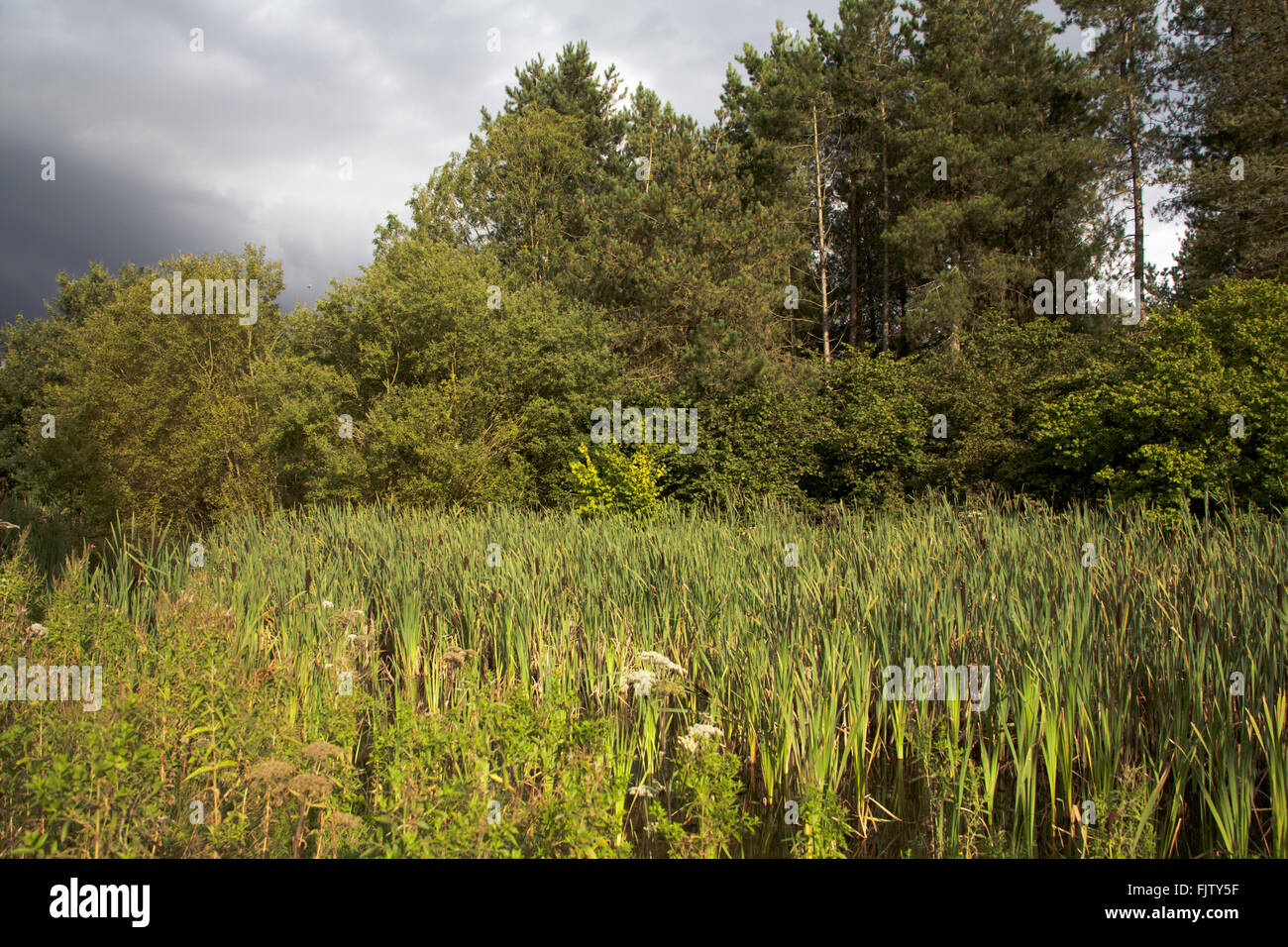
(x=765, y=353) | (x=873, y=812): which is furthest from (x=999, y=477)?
(x=873, y=812)

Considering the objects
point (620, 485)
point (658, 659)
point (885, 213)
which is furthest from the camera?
point (885, 213)

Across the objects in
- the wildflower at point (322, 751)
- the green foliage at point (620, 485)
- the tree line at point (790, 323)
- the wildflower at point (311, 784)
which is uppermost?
the tree line at point (790, 323)

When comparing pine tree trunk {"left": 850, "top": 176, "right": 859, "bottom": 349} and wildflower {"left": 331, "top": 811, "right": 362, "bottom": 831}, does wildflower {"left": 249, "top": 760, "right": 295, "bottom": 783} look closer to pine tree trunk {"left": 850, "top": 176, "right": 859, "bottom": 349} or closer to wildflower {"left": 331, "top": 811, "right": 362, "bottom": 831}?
wildflower {"left": 331, "top": 811, "right": 362, "bottom": 831}

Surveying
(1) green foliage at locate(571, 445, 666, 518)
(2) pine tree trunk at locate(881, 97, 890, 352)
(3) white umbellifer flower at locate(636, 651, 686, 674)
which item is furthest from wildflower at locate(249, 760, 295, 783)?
(2) pine tree trunk at locate(881, 97, 890, 352)

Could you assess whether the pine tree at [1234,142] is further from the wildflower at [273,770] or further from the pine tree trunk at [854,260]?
the wildflower at [273,770]

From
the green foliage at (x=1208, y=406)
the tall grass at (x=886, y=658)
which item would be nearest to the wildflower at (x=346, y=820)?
the tall grass at (x=886, y=658)

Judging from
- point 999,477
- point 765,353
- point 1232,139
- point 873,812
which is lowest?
point 873,812

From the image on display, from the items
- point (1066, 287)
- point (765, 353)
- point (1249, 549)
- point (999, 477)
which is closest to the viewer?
point (1249, 549)

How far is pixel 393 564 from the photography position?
5.98 m

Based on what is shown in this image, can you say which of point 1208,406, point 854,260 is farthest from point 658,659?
point 854,260

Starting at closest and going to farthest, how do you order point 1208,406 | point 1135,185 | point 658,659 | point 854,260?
point 658,659 → point 1208,406 → point 1135,185 → point 854,260

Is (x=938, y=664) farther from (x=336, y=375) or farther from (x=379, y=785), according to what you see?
(x=336, y=375)

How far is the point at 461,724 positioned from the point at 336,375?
13638mm

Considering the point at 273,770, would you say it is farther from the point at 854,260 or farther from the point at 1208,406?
the point at 854,260
